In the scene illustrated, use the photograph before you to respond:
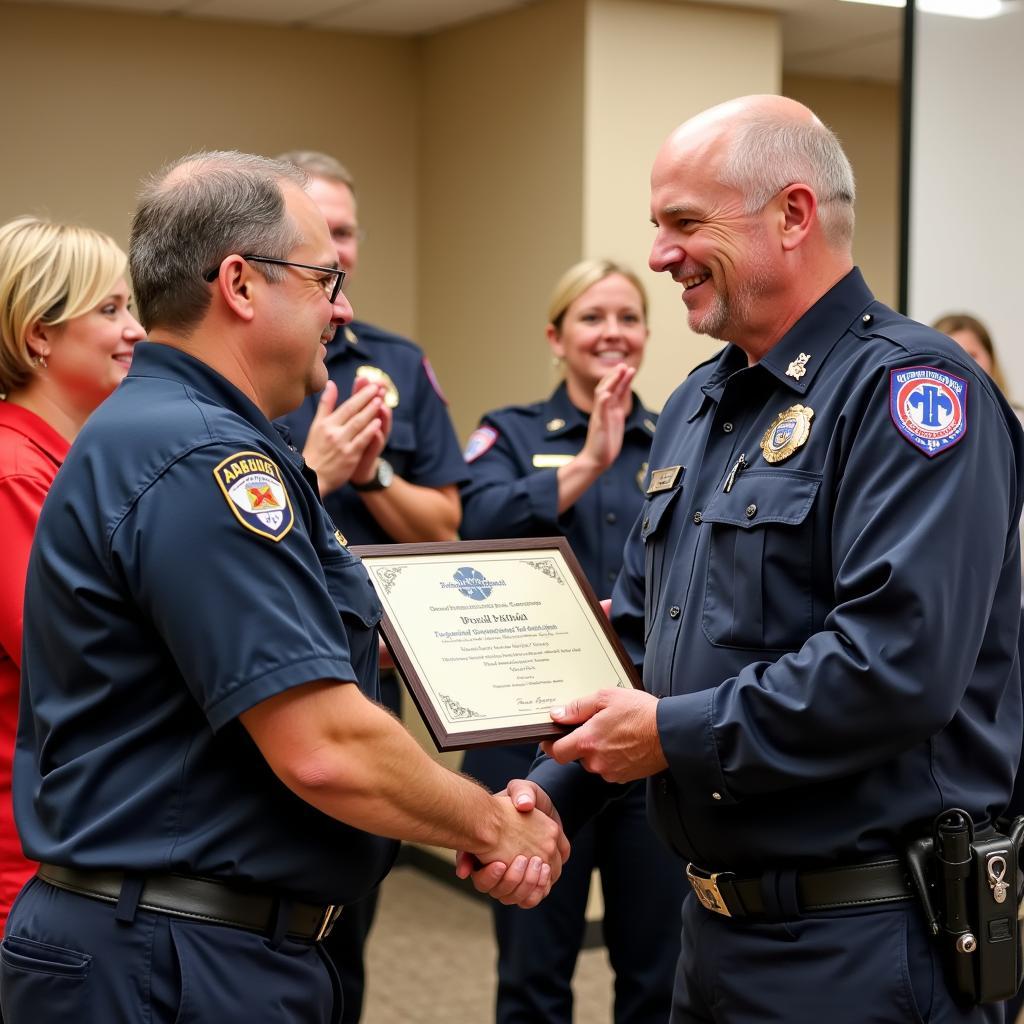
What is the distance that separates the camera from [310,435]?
9.11ft

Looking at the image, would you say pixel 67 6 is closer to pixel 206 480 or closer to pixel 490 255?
pixel 490 255

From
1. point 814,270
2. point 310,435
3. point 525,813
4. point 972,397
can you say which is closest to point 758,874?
point 525,813

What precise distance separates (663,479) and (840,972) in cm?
70

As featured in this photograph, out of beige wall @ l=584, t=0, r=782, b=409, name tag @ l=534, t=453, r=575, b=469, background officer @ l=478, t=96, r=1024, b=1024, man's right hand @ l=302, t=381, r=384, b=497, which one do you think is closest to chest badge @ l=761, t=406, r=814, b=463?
background officer @ l=478, t=96, r=1024, b=1024

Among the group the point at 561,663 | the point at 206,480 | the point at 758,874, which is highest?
the point at 206,480

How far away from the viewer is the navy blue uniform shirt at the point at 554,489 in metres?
3.12

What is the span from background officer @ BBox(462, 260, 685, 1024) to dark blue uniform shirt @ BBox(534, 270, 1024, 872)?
991 millimetres

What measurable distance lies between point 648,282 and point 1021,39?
126 cm

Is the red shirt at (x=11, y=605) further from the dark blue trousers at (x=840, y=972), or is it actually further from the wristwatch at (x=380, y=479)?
the dark blue trousers at (x=840, y=972)

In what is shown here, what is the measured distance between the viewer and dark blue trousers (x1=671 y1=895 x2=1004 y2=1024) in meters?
1.63

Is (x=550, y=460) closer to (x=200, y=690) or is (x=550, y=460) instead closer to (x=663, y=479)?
(x=663, y=479)

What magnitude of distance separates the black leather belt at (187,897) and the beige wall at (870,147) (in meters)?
4.67

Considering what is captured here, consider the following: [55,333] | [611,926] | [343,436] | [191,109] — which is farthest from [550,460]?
[191,109]

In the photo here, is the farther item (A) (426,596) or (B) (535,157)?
(B) (535,157)
